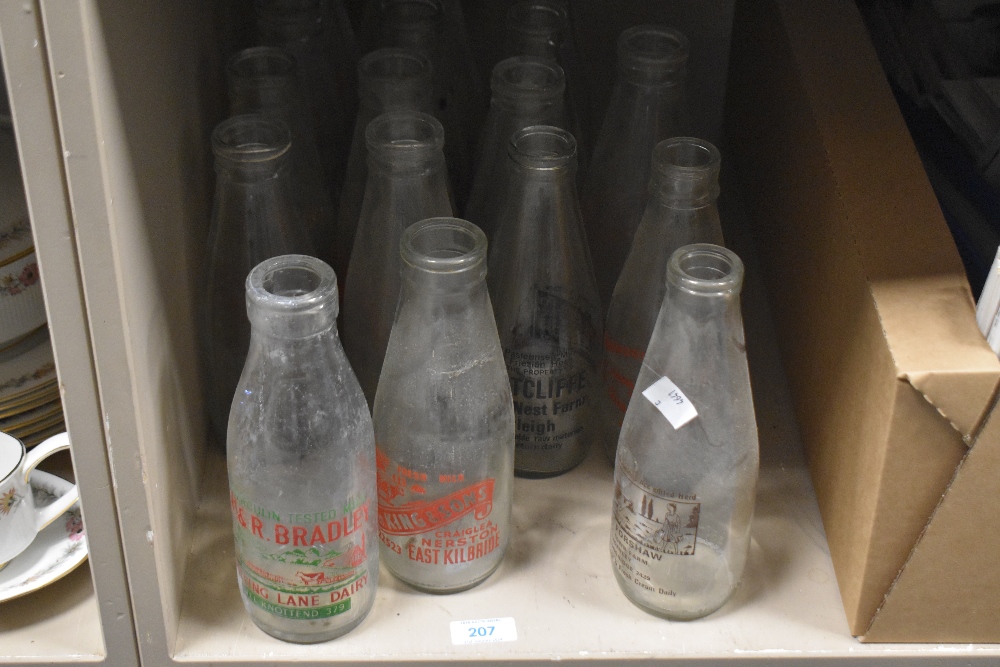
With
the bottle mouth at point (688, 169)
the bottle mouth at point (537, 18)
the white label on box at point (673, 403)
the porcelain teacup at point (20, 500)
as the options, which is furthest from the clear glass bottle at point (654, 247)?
the porcelain teacup at point (20, 500)

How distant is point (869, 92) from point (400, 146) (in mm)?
336

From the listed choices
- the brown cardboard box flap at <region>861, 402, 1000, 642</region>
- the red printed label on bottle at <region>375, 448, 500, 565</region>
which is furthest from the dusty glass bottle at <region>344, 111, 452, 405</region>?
the brown cardboard box flap at <region>861, 402, 1000, 642</region>

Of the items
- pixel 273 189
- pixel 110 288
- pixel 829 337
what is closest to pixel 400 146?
pixel 273 189

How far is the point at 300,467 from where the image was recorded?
59 centimetres

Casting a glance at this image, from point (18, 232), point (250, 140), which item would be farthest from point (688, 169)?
point (18, 232)

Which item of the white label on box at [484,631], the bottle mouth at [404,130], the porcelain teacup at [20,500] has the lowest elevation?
the white label on box at [484,631]

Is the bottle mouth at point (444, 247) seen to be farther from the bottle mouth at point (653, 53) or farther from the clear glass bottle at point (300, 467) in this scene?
the bottle mouth at point (653, 53)

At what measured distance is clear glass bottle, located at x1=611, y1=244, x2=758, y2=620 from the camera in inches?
22.7

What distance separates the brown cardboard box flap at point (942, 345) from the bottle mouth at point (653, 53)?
9.9 inches

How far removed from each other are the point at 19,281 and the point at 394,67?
30 centimetres

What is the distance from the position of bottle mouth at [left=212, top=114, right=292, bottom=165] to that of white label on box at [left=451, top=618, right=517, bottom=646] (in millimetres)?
312

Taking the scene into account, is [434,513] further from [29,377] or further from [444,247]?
[29,377]

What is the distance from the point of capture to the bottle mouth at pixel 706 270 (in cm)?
56

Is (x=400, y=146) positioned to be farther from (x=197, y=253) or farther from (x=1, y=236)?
(x=1, y=236)
